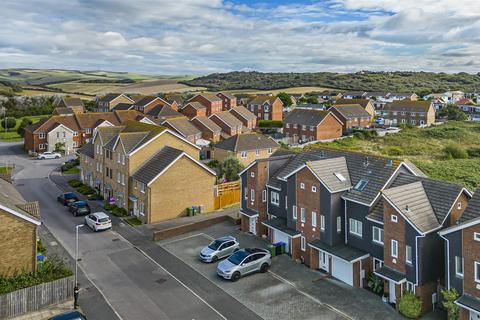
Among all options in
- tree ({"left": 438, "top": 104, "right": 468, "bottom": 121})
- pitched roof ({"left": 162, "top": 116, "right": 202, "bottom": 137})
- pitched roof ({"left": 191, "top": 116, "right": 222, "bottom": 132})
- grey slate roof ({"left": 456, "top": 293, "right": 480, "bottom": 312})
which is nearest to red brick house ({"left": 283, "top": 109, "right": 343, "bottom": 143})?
A: pitched roof ({"left": 191, "top": 116, "right": 222, "bottom": 132})

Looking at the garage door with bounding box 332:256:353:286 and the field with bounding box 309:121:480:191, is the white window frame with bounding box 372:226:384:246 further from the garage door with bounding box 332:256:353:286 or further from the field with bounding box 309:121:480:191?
the field with bounding box 309:121:480:191

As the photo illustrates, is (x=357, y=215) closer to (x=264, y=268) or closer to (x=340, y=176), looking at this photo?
(x=340, y=176)

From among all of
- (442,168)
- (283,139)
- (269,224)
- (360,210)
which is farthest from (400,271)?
(283,139)

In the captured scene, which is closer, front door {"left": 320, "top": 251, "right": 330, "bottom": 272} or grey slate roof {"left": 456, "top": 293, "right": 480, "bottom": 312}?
grey slate roof {"left": 456, "top": 293, "right": 480, "bottom": 312}

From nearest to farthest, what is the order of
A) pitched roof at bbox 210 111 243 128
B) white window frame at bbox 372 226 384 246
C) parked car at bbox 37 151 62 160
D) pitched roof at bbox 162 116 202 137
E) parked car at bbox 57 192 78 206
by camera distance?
white window frame at bbox 372 226 384 246, parked car at bbox 57 192 78 206, pitched roof at bbox 162 116 202 137, parked car at bbox 37 151 62 160, pitched roof at bbox 210 111 243 128

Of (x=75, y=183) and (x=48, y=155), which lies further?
(x=48, y=155)

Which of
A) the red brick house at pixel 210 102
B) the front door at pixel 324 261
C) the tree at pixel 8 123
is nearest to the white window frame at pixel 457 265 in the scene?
the front door at pixel 324 261

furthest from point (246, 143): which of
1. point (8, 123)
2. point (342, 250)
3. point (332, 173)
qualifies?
point (8, 123)
